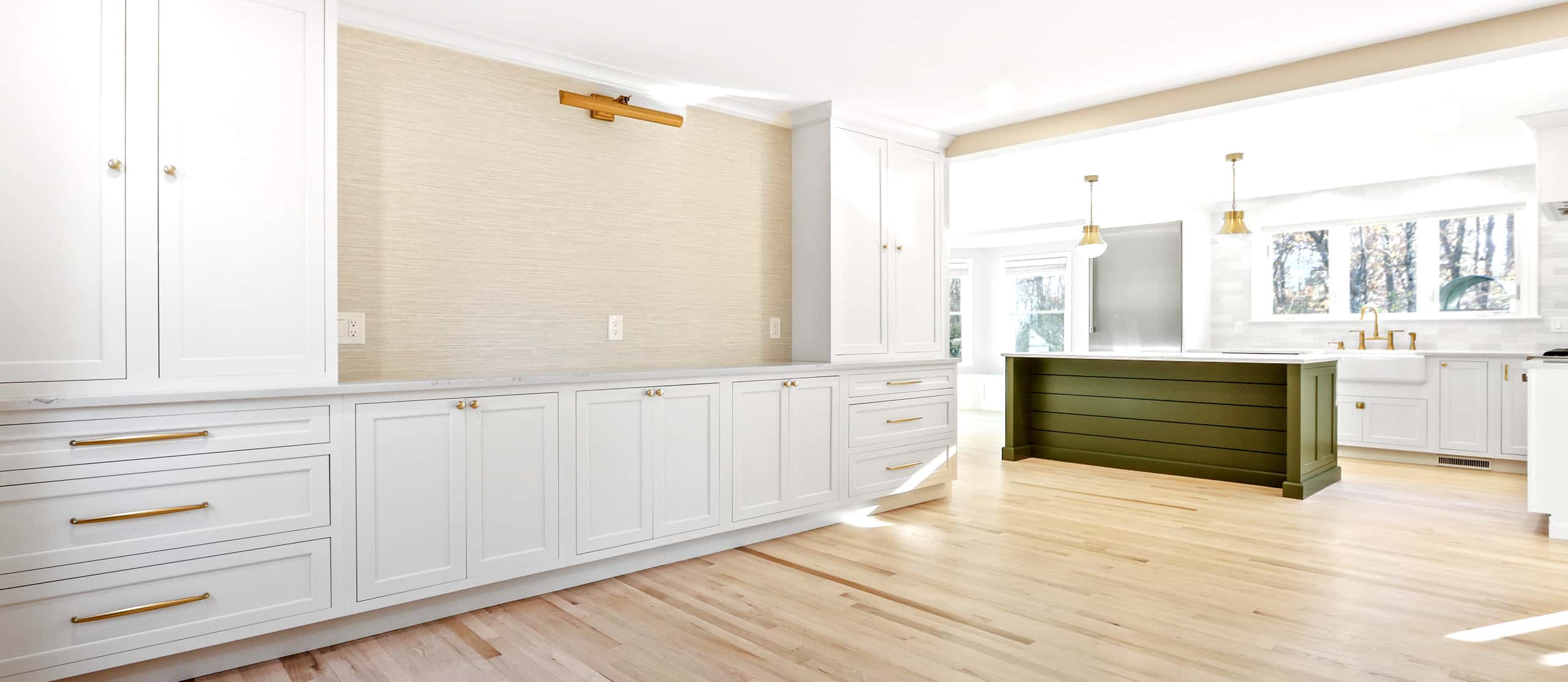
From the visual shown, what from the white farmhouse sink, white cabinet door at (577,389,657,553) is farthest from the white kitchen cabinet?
the white farmhouse sink

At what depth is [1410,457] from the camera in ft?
20.4

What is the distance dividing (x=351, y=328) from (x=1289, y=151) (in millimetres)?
5819

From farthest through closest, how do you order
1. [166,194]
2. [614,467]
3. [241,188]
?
[614,467] → [241,188] → [166,194]

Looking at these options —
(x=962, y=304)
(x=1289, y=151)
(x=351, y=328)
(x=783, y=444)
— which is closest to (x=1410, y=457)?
(x=1289, y=151)

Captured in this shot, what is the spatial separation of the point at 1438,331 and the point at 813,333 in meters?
5.52

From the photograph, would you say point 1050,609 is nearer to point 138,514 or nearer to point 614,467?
point 614,467

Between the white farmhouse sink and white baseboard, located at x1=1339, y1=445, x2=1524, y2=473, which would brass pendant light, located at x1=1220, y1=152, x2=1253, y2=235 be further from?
white baseboard, located at x1=1339, y1=445, x2=1524, y2=473

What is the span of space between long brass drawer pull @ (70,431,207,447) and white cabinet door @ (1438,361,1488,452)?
7500mm

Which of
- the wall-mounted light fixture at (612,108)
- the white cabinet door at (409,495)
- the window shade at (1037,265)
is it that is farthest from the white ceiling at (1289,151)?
the white cabinet door at (409,495)

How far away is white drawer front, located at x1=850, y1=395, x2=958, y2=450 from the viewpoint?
430 centimetres

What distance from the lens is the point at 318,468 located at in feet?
8.26

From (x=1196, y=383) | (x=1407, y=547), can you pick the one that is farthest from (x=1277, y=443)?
(x=1407, y=547)

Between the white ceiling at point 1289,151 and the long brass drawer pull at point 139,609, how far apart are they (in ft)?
14.2

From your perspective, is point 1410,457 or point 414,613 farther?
point 1410,457
